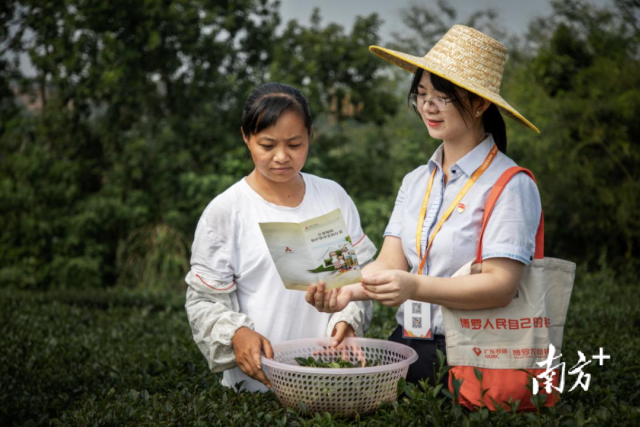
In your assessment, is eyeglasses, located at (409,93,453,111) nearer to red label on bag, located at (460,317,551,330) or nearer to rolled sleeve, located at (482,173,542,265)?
rolled sleeve, located at (482,173,542,265)

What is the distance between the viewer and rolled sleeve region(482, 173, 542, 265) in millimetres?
2090

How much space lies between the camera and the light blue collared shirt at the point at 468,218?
211 centimetres

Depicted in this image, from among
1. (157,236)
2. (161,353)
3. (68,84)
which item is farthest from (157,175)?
(161,353)

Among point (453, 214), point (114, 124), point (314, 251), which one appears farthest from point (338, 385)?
point (114, 124)

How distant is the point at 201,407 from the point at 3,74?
862 cm

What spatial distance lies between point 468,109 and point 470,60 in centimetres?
18

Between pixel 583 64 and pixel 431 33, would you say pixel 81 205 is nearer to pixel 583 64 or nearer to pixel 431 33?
pixel 583 64

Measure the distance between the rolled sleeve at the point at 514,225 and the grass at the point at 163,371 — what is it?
0.53 meters

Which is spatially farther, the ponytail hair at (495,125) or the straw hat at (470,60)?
the ponytail hair at (495,125)

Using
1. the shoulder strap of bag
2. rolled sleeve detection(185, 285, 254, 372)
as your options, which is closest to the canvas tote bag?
the shoulder strap of bag

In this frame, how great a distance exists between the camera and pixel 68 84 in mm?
9078

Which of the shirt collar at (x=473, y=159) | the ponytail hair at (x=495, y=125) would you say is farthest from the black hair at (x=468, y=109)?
the shirt collar at (x=473, y=159)

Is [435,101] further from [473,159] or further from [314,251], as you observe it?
[314,251]

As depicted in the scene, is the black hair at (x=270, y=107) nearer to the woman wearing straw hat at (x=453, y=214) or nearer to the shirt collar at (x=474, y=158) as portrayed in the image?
the woman wearing straw hat at (x=453, y=214)
